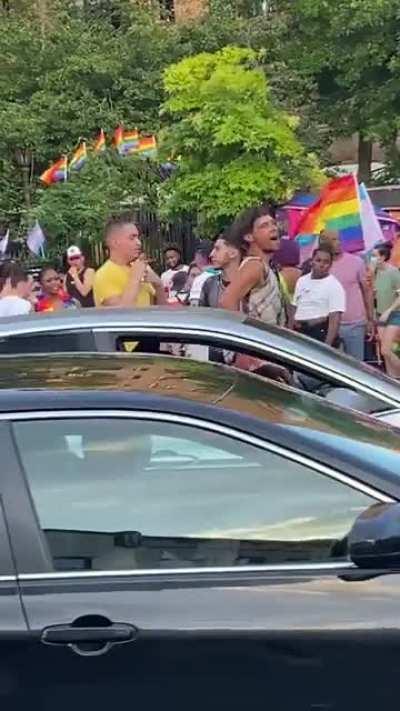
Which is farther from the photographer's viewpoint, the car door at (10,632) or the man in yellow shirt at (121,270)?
the man in yellow shirt at (121,270)

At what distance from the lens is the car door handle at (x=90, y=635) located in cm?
256

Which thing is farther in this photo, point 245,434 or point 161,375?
point 161,375

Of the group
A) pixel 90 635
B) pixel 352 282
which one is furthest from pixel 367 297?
pixel 90 635

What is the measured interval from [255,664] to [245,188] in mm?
15026

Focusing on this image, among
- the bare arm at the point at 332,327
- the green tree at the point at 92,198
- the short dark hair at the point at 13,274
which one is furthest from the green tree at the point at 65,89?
the bare arm at the point at 332,327

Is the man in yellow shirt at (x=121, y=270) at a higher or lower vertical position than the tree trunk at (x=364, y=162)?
lower

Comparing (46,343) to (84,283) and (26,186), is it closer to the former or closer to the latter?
(84,283)

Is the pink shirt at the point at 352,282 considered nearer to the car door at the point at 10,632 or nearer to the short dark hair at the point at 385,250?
the short dark hair at the point at 385,250

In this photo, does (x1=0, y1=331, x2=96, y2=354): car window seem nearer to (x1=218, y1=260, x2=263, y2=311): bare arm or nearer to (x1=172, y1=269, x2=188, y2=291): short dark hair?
(x1=218, y1=260, x2=263, y2=311): bare arm

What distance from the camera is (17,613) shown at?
261cm

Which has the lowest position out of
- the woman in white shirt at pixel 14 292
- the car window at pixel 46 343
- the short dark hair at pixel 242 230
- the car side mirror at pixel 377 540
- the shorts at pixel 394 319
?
the shorts at pixel 394 319

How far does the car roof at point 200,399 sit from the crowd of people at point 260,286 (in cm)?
137

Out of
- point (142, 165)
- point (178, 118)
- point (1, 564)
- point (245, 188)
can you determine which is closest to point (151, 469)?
point (1, 564)

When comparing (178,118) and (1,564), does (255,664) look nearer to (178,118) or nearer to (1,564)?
(1,564)
